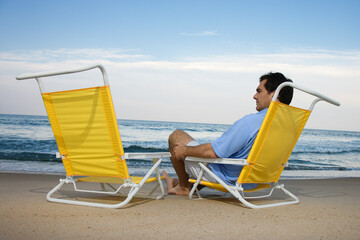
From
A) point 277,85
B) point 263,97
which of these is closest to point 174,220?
point 263,97

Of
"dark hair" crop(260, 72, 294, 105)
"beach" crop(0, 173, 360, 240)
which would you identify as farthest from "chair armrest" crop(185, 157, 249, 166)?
"dark hair" crop(260, 72, 294, 105)

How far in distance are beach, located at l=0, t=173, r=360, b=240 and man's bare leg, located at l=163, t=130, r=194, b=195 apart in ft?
1.21

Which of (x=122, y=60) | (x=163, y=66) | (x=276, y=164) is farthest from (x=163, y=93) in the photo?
(x=276, y=164)

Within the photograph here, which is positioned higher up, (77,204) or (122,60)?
(77,204)

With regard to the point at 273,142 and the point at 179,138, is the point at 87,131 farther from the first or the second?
the point at 273,142

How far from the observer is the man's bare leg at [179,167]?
12.9ft

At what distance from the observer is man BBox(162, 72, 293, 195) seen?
3.48 meters

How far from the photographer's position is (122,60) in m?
22.3

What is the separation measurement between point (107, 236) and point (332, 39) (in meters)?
16.2

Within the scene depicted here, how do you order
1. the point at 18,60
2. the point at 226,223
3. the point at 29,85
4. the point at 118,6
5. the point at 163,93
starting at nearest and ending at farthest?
the point at 226,223
the point at 118,6
the point at 29,85
the point at 18,60
the point at 163,93

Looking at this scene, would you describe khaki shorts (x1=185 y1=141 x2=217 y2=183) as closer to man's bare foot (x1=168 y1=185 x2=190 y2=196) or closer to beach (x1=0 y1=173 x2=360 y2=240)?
beach (x1=0 y1=173 x2=360 y2=240)

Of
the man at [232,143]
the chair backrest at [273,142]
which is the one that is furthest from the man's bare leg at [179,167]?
the chair backrest at [273,142]

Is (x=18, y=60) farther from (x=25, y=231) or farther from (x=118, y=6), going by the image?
(x=25, y=231)

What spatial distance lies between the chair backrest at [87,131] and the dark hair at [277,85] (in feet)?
5.26
